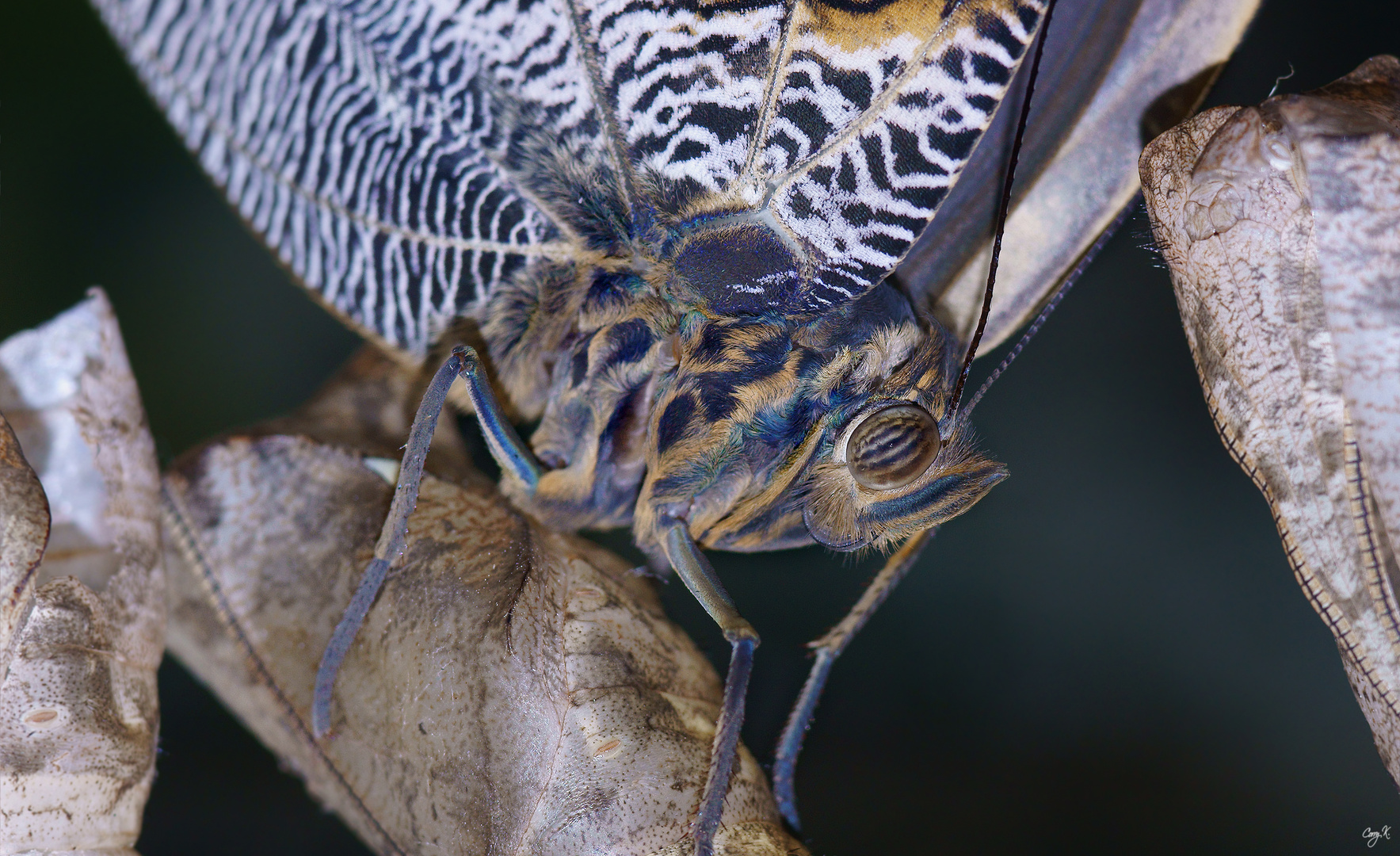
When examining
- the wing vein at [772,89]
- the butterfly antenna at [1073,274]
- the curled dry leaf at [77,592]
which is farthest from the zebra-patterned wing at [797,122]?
the curled dry leaf at [77,592]

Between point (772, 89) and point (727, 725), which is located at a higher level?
point (772, 89)

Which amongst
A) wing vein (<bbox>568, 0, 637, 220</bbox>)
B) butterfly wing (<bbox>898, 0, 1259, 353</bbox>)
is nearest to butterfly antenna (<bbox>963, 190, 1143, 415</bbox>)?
butterfly wing (<bbox>898, 0, 1259, 353</bbox>)

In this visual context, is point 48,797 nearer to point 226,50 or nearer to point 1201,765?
point 226,50

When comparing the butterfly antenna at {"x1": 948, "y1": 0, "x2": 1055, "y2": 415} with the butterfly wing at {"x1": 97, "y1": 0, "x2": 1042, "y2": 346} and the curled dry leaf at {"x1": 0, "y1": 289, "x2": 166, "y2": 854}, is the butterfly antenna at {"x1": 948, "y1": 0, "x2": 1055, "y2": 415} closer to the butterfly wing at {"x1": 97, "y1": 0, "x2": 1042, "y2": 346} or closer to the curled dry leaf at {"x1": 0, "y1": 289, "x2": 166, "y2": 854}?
the butterfly wing at {"x1": 97, "y1": 0, "x2": 1042, "y2": 346}

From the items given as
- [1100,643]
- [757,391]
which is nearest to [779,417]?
[757,391]

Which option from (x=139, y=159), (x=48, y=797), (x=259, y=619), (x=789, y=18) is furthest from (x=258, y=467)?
(x=139, y=159)

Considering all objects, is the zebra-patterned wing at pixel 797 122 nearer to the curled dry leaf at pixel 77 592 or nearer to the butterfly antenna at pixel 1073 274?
the butterfly antenna at pixel 1073 274

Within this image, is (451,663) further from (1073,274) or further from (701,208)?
(1073,274)
